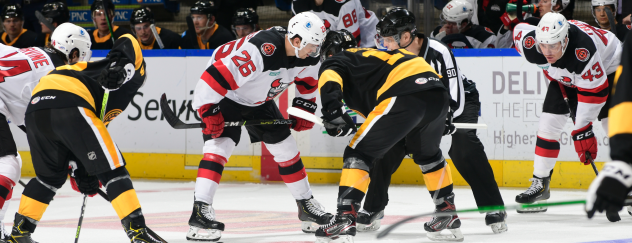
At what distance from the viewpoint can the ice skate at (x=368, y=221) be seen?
12.5ft

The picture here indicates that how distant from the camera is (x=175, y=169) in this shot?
6.37 meters

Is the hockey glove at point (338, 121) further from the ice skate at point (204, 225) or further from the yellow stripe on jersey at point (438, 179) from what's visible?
the ice skate at point (204, 225)

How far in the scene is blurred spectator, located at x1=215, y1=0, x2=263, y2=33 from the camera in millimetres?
6984

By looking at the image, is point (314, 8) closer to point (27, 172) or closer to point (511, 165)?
point (511, 165)

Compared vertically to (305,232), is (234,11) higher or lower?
higher

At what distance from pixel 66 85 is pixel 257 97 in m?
1.12

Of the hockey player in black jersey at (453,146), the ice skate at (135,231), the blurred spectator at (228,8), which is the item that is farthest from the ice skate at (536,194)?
the blurred spectator at (228,8)

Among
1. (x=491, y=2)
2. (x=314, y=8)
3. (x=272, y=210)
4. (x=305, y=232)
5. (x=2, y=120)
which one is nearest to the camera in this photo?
(x=2, y=120)

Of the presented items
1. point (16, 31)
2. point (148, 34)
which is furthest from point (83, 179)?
point (16, 31)

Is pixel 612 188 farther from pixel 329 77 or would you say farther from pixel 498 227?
pixel 498 227

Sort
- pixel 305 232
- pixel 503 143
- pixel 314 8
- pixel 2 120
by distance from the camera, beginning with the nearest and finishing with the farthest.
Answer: pixel 2 120 → pixel 305 232 → pixel 503 143 → pixel 314 8

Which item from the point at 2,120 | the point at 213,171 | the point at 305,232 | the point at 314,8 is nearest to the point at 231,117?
the point at 213,171

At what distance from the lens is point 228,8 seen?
23.0 ft

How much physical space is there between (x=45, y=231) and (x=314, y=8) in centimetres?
310
